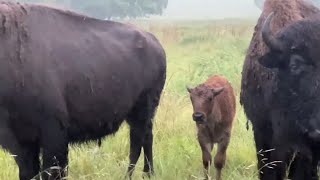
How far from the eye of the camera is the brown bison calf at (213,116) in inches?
271

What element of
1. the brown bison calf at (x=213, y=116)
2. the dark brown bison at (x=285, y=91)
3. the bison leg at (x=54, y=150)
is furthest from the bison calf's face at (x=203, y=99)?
the bison leg at (x=54, y=150)

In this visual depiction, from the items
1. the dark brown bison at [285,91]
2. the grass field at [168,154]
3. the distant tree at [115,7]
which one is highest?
the dark brown bison at [285,91]

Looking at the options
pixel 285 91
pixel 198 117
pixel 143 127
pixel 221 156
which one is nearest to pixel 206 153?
pixel 221 156

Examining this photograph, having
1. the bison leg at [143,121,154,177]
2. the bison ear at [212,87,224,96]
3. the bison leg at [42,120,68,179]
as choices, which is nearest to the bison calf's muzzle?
the bison ear at [212,87,224,96]

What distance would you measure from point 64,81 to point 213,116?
2.11 meters

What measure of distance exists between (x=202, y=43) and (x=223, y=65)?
995 centimetres

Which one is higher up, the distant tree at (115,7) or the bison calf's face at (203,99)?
the bison calf's face at (203,99)

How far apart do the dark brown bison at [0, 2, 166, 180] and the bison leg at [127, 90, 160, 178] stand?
0.01 meters

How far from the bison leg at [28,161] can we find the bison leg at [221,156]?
206 cm

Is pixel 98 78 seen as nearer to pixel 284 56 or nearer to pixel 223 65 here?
pixel 284 56

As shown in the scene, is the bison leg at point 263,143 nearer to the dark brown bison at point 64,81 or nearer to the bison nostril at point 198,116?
the bison nostril at point 198,116

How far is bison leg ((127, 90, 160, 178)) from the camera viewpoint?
710 cm

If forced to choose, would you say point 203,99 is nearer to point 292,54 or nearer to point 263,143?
point 263,143

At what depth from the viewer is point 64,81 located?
591 centimetres
